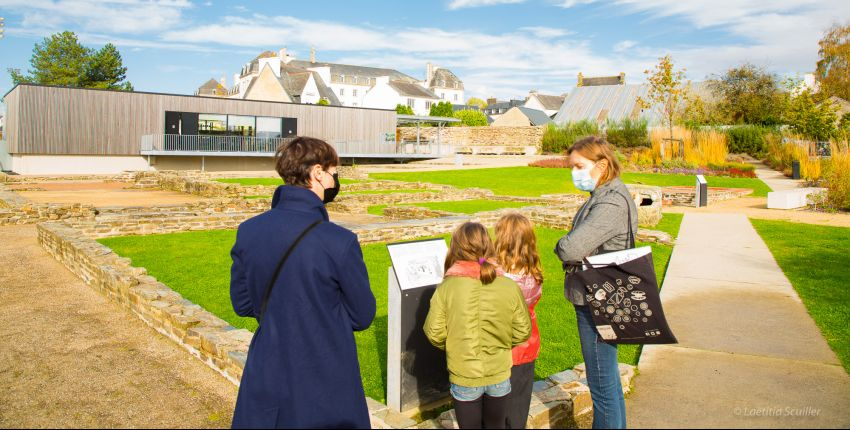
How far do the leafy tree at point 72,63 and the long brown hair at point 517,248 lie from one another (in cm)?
6797

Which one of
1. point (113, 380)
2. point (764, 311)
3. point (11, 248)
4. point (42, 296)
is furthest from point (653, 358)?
point (11, 248)

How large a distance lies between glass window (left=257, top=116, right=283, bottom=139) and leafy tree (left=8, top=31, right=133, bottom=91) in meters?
33.4

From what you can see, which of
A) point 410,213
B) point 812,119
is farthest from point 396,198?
point 812,119

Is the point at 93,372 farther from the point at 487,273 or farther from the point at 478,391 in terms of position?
the point at 487,273

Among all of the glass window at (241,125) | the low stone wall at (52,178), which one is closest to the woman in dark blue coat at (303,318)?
the low stone wall at (52,178)

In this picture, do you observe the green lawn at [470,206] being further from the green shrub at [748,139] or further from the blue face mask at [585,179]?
the green shrub at [748,139]

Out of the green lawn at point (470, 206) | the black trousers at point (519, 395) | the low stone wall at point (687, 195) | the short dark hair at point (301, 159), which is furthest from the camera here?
the low stone wall at point (687, 195)

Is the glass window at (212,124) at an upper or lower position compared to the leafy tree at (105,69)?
lower

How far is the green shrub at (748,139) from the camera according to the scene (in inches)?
1426

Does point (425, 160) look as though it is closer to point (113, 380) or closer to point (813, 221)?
point (813, 221)

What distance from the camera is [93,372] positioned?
503cm

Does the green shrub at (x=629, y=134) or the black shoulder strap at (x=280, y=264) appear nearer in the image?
the black shoulder strap at (x=280, y=264)

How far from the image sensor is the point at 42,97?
102 feet

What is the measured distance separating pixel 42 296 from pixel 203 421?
4.91 meters
